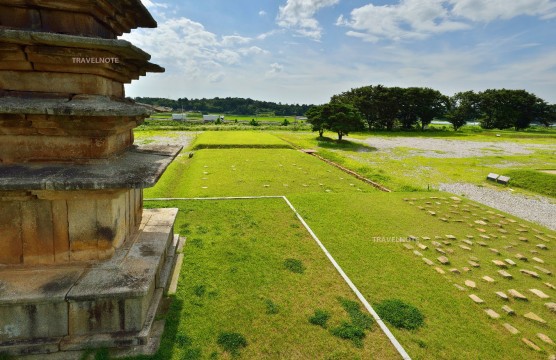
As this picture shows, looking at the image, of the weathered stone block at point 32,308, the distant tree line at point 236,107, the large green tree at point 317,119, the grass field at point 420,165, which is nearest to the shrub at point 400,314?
the weathered stone block at point 32,308

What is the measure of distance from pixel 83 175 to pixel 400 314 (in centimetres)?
568

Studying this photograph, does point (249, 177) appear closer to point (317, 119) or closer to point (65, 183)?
point (65, 183)

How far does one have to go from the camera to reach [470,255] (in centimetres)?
835

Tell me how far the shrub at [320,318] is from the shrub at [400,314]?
0.98 metres

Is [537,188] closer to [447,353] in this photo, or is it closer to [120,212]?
[447,353]

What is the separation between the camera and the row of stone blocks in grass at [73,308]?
432 cm

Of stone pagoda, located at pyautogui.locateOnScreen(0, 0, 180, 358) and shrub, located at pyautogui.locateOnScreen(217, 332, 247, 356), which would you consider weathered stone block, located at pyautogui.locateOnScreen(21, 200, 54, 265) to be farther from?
shrub, located at pyautogui.locateOnScreen(217, 332, 247, 356)

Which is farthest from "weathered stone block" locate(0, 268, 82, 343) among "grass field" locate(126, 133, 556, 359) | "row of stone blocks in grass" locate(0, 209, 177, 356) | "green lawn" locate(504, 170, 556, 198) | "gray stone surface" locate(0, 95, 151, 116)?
"green lawn" locate(504, 170, 556, 198)

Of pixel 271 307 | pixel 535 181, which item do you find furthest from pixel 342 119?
pixel 271 307

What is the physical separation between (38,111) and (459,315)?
24.7 ft

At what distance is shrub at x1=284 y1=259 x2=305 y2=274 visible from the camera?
7.17 m

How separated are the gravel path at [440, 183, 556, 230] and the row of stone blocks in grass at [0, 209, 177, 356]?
13.2 m

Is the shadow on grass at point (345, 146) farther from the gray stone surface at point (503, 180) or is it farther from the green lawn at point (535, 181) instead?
the green lawn at point (535, 181)

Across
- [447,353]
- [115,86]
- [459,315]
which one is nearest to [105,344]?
[115,86]
